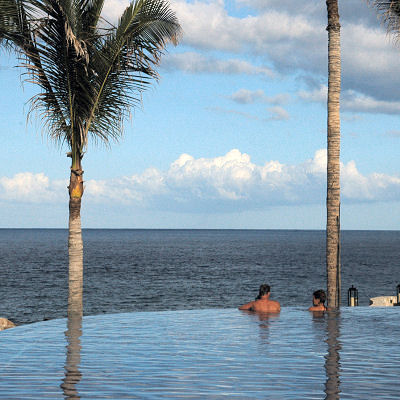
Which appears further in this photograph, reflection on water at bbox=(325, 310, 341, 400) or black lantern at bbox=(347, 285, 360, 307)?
black lantern at bbox=(347, 285, 360, 307)

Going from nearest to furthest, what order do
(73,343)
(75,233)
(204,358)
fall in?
(204,358), (73,343), (75,233)

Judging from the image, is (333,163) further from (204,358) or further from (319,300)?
(204,358)

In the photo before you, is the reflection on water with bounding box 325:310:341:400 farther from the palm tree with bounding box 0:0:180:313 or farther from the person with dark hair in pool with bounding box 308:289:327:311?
the palm tree with bounding box 0:0:180:313

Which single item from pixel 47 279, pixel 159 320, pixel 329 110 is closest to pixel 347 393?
pixel 159 320

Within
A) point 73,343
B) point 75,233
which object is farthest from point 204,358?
point 75,233

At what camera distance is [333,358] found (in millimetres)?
9180

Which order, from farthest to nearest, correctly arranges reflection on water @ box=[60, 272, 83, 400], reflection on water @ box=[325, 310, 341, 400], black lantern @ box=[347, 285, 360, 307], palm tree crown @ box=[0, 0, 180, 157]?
black lantern @ box=[347, 285, 360, 307] < palm tree crown @ box=[0, 0, 180, 157] < reflection on water @ box=[60, 272, 83, 400] < reflection on water @ box=[325, 310, 341, 400]

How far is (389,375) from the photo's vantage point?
7.94 meters

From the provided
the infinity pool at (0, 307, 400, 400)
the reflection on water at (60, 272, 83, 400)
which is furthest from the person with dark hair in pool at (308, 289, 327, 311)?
the reflection on water at (60, 272, 83, 400)

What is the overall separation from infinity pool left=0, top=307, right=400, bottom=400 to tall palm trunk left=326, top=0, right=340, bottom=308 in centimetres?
130

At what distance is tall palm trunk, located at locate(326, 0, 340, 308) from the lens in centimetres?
1535

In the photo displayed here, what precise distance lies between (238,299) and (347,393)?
37168 mm

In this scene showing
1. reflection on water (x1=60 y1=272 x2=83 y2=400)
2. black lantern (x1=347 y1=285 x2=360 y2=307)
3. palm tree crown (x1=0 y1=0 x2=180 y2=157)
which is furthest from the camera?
black lantern (x1=347 y1=285 x2=360 y2=307)

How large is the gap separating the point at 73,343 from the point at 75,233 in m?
3.90
